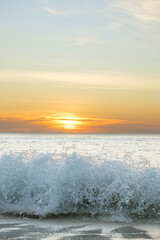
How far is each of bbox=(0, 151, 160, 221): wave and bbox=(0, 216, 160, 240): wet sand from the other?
0.67m

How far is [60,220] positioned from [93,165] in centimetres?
212

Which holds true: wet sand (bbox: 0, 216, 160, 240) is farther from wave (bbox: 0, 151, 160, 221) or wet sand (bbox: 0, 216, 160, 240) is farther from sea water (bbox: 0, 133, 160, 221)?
wave (bbox: 0, 151, 160, 221)

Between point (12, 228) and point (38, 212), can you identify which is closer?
point (12, 228)

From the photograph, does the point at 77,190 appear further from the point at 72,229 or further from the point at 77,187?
the point at 72,229

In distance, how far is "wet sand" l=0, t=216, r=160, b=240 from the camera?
557 cm

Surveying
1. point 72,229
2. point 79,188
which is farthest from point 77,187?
point 72,229

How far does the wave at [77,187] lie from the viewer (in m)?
7.80

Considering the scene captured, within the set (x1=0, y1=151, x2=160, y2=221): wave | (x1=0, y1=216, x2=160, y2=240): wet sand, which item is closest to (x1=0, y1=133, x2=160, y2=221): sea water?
(x1=0, y1=151, x2=160, y2=221): wave

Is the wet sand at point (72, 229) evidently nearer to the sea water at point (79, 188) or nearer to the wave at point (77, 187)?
the sea water at point (79, 188)

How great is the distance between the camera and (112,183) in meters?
8.27

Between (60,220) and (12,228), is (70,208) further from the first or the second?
(12,228)

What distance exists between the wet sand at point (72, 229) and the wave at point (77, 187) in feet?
2.21

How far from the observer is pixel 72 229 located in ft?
20.3

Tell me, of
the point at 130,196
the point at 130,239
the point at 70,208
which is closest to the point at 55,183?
the point at 70,208
